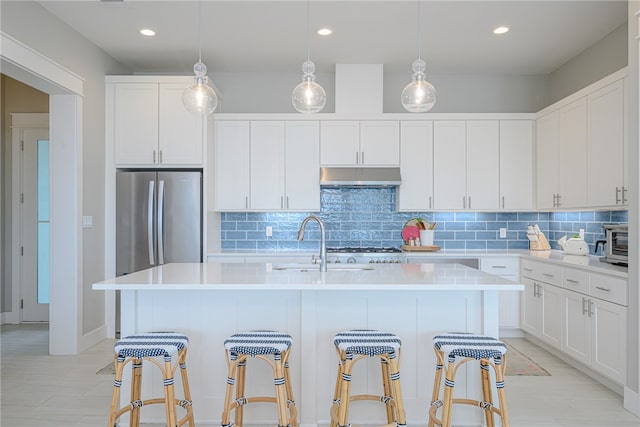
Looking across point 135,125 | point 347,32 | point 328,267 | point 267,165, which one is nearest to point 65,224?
point 135,125

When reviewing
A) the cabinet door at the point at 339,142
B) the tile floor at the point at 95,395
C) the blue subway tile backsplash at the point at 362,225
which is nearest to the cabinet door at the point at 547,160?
the blue subway tile backsplash at the point at 362,225

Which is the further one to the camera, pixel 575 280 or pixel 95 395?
pixel 575 280

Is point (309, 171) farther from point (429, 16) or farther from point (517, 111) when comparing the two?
point (517, 111)

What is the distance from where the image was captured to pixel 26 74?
3469 millimetres

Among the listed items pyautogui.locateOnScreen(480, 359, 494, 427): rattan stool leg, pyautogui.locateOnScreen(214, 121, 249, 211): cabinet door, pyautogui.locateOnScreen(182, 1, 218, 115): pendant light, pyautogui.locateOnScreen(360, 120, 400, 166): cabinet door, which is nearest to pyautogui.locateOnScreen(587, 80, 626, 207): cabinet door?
pyautogui.locateOnScreen(360, 120, 400, 166): cabinet door

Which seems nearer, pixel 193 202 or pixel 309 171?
pixel 193 202

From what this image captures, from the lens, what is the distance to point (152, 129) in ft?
15.0

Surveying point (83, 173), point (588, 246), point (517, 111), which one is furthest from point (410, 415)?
point (517, 111)

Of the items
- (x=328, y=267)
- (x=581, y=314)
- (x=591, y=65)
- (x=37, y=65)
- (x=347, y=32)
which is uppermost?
(x=347, y=32)

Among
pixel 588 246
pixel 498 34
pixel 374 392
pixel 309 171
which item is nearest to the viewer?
pixel 374 392

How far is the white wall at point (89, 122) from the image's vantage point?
370 cm

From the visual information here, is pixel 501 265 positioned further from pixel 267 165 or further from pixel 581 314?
pixel 267 165

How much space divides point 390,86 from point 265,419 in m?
3.90

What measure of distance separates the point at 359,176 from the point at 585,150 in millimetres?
2078
